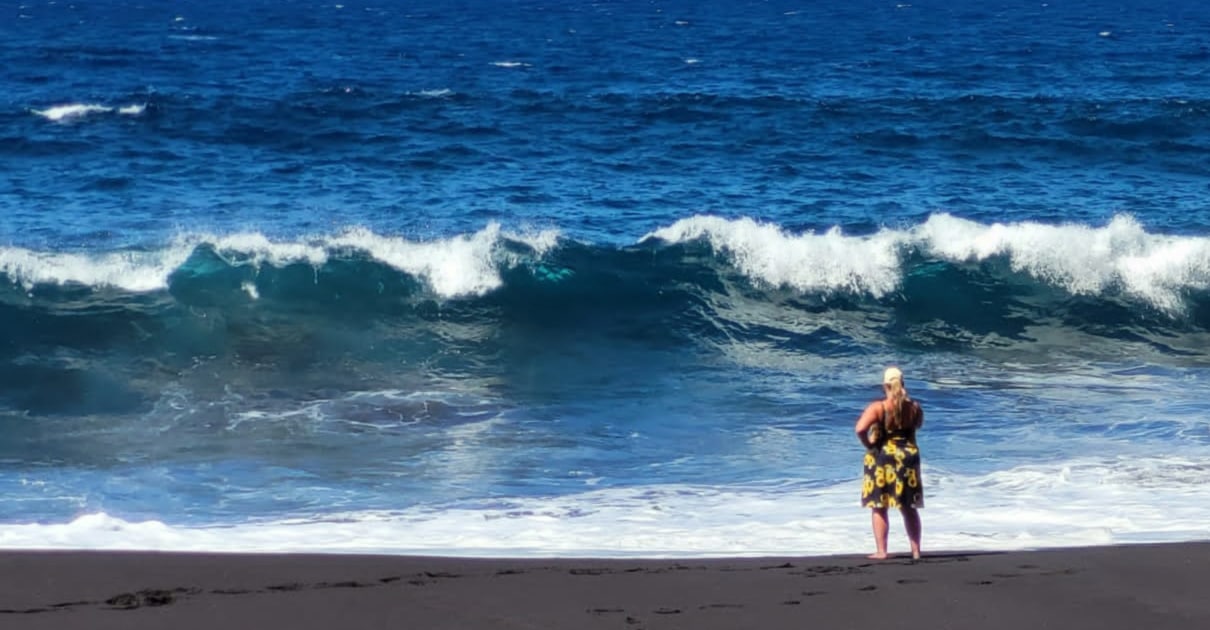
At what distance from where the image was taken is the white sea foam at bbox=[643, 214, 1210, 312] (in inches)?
662

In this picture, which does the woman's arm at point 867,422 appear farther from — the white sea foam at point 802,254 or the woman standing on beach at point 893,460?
the white sea foam at point 802,254

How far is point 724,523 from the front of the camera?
920 cm

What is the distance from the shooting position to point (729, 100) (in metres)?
31.0

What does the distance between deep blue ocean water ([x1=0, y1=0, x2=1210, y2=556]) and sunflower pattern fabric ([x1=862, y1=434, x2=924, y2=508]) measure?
0.78 metres

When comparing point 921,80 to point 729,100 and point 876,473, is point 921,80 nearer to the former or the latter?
point 729,100

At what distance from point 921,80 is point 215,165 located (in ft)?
59.5

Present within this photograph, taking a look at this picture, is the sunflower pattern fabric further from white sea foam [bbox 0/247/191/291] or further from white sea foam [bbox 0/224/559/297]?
white sea foam [bbox 0/247/191/291]

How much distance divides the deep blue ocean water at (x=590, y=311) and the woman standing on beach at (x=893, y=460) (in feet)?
2.39

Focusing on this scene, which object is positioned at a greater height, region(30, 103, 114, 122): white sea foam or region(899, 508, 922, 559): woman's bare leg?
region(30, 103, 114, 122): white sea foam

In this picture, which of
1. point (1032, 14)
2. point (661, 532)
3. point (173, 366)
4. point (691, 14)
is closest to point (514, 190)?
point (173, 366)

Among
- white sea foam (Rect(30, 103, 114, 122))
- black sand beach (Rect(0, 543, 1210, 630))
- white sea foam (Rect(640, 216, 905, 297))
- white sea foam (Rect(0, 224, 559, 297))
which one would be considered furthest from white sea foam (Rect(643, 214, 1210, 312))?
white sea foam (Rect(30, 103, 114, 122))

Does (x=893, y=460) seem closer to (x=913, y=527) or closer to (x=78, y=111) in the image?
(x=913, y=527)

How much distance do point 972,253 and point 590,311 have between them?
4783mm

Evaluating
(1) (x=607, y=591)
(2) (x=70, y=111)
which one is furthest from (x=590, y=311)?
(2) (x=70, y=111)
